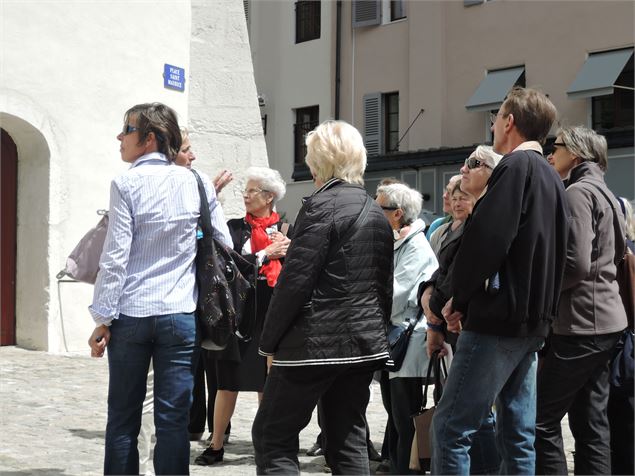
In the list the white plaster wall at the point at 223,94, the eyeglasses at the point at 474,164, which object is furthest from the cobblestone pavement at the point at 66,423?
the white plaster wall at the point at 223,94

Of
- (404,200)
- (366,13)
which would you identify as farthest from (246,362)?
(366,13)

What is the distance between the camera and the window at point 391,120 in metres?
28.7

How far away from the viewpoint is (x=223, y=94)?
12.0 m

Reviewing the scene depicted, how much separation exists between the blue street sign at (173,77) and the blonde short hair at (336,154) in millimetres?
8285

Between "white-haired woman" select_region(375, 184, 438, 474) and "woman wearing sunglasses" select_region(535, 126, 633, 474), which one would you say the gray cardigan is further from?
"white-haired woman" select_region(375, 184, 438, 474)

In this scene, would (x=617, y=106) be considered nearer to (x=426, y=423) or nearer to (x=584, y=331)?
(x=584, y=331)

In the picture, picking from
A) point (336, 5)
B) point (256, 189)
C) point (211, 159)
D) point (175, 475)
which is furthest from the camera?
point (336, 5)

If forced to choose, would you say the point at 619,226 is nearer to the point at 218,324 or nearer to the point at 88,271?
the point at 218,324

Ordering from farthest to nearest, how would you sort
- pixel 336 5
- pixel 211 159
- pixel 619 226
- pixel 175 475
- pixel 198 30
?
1. pixel 336 5
2. pixel 198 30
3. pixel 211 159
4. pixel 619 226
5. pixel 175 475

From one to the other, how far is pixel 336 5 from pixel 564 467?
26.1m

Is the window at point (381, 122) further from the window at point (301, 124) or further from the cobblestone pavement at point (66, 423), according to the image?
the cobblestone pavement at point (66, 423)

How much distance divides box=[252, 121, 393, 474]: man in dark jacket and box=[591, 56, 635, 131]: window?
65.1 feet

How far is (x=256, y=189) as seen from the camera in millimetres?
6742

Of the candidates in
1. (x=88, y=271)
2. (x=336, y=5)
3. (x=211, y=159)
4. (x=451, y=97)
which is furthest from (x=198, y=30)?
(x=336, y=5)
